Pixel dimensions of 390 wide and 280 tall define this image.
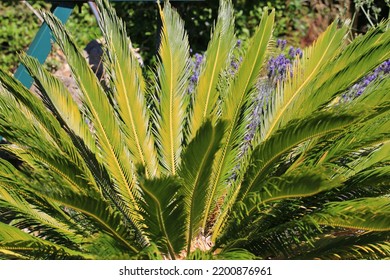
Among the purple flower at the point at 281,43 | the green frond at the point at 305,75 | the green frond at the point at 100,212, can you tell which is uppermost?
the purple flower at the point at 281,43

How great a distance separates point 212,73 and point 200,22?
14.7 ft

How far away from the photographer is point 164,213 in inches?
137

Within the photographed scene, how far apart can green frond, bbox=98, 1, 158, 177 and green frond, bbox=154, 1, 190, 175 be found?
0.08m

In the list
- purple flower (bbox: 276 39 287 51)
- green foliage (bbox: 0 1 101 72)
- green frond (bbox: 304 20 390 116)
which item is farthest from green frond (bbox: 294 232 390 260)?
green foliage (bbox: 0 1 101 72)

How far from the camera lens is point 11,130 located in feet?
12.2

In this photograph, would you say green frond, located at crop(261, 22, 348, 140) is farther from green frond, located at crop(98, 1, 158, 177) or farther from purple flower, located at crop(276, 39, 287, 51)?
purple flower, located at crop(276, 39, 287, 51)

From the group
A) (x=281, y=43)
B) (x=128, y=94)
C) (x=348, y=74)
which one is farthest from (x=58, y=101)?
(x=281, y=43)

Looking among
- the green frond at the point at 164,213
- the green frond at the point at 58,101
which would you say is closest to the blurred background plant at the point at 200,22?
the green frond at the point at 58,101

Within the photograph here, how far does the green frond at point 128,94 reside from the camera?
14.0 feet

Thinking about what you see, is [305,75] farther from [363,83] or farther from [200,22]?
[200,22]

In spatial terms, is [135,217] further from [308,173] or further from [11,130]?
[308,173]

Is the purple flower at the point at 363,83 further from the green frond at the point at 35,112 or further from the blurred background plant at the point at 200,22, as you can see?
the blurred background plant at the point at 200,22

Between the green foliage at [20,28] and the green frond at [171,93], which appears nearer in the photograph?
the green frond at [171,93]

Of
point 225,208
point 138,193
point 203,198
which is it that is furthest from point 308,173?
point 138,193
